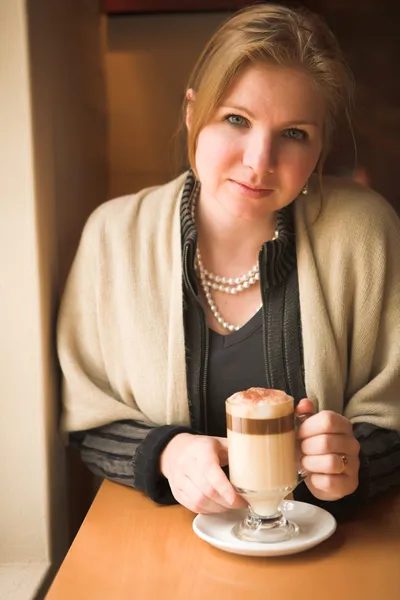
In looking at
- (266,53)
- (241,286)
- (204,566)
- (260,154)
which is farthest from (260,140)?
(204,566)

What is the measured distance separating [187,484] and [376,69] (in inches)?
43.3

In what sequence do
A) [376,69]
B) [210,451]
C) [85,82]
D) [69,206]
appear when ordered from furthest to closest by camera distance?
1. [376,69]
2. [85,82]
3. [69,206]
4. [210,451]

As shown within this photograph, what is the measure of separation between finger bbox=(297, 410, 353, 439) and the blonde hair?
51 centimetres

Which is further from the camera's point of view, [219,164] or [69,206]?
[69,206]

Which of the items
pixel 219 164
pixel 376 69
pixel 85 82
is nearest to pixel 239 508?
pixel 219 164

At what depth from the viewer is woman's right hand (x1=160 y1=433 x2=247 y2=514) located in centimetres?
120

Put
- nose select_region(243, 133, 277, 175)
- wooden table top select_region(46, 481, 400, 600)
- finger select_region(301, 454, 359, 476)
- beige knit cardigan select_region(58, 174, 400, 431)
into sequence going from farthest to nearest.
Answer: beige knit cardigan select_region(58, 174, 400, 431), nose select_region(243, 133, 277, 175), finger select_region(301, 454, 359, 476), wooden table top select_region(46, 481, 400, 600)

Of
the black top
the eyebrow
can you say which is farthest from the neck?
the eyebrow

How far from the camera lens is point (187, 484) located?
1263 mm

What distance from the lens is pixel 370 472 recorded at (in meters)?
1.34

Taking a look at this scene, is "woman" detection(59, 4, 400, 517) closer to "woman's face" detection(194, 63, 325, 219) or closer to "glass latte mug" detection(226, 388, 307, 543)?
"woman's face" detection(194, 63, 325, 219)

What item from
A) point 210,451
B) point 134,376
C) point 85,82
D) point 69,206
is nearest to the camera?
point 210,451

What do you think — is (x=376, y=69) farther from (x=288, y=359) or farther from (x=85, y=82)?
(x=288, y=359)

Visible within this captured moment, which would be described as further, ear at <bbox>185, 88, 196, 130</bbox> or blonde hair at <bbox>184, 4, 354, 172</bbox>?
ear at <bbox>185, 88, 196, 130</bbox>
